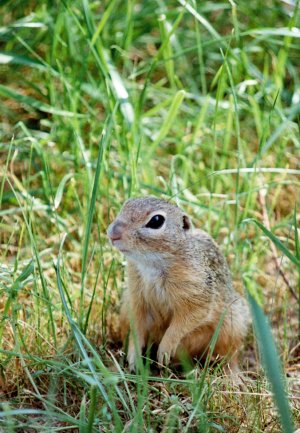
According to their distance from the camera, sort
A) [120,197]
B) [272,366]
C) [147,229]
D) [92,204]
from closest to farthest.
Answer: [272,366] → [92,204] → [147,229] → [120,197]

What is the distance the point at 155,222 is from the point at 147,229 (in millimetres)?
62

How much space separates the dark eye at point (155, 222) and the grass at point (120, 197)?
0.98 ft

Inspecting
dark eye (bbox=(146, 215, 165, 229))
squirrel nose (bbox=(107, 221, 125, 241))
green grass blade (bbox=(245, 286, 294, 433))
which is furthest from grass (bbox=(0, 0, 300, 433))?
dark eye (bbox=(146, 215, 165, 229))

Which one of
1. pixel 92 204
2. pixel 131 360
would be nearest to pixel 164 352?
pixel 131 360

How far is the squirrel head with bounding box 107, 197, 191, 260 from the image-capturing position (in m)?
3.39

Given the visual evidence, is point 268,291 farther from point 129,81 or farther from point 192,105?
point 129,81

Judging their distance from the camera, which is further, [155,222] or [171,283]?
[171,283]

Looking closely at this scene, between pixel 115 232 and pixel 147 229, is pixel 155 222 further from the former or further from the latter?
pixel 115 232

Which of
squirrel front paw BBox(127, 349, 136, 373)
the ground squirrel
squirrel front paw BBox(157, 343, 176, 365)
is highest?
the ground squirrel

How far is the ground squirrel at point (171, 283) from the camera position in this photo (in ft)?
11.4

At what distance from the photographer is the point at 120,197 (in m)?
4.59

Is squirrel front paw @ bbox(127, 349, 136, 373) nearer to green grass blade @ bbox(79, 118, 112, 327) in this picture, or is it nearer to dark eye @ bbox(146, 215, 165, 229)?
green grass blade @ bbox(79, 118, 112, 327)

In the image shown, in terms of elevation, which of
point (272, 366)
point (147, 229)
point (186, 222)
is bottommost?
point (186, 222)

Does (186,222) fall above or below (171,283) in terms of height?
above
